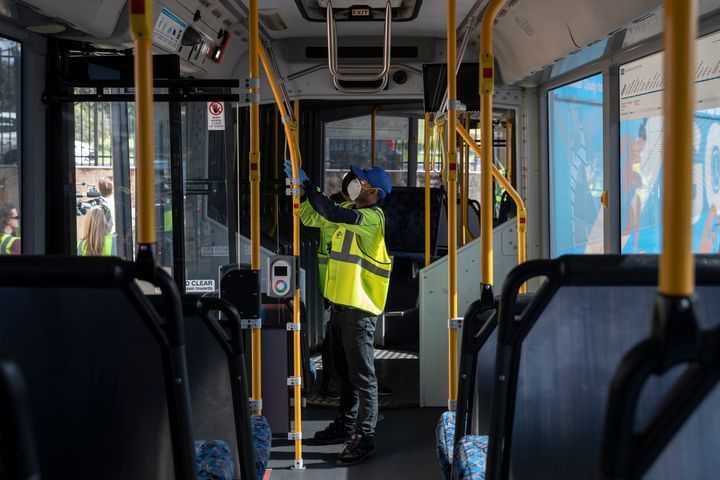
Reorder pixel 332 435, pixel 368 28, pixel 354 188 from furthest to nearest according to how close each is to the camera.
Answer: pixel 368 28, pixel 332 435, pixel 354 188

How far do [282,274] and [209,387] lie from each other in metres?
1.94

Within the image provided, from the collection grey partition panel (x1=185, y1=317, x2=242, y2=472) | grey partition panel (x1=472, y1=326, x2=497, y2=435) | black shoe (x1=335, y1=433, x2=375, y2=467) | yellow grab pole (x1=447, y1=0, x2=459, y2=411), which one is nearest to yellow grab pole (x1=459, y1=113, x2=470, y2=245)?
black shoe (x1=335, y1=433, x2=375, y2=467)

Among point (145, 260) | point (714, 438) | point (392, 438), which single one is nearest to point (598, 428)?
point (714, 438)

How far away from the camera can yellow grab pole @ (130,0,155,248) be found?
167cm

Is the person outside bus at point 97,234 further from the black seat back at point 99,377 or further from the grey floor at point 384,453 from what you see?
the black seat back at point 99,377

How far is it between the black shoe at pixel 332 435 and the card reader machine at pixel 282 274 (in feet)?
3.96

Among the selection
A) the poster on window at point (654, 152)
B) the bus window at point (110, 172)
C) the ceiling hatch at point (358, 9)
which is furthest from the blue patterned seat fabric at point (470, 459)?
the ceiling hatch at point (358, 9)

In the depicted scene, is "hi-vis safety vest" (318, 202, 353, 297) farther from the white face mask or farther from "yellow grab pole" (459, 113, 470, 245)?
"yellow grab pole" (459, 113, 470, 245)

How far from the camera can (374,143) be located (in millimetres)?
8055

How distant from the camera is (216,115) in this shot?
4.43m

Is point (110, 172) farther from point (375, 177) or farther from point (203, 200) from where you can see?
point (375, 177)

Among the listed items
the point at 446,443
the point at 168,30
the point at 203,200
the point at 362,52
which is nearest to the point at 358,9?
the point at 168,30

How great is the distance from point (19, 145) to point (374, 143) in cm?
477

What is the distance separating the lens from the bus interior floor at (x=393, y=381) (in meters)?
5.95
